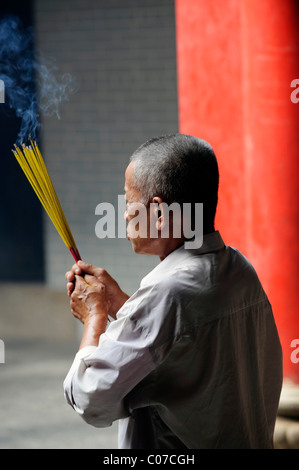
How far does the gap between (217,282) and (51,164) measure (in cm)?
461

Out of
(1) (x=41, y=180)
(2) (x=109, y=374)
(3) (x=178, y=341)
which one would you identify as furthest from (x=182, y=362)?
(1) (x=41, y=180)

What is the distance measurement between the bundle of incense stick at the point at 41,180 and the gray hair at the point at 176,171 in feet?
1.28

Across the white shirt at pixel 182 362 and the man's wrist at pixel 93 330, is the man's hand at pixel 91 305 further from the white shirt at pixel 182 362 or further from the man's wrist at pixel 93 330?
the white shirt at pixel 182 362

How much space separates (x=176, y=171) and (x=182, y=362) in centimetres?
41

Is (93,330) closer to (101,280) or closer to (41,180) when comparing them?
(101,280)

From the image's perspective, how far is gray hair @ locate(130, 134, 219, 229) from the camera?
1680 mm

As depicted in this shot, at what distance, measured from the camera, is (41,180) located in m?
2.06

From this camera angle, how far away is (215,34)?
3.34 m

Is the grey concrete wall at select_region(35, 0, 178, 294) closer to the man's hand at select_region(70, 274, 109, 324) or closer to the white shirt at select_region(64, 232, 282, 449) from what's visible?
the man's hand at select_region(70, 274, 109, 324)

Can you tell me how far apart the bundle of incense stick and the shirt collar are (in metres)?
0.41

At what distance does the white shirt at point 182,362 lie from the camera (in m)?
1.62

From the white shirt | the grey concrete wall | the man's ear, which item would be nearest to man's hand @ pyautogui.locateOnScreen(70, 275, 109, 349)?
the white shirt

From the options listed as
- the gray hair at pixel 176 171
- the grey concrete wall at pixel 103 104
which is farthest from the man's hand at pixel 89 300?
the grey concrete wall at pixel 103 104
